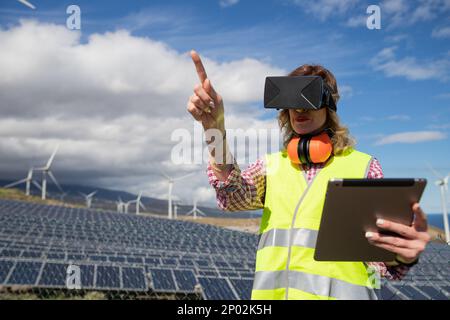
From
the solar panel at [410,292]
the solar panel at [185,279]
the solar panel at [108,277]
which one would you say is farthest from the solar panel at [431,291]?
the solar panel at [108,277]

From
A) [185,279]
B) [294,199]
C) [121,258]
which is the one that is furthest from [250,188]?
[121,258]

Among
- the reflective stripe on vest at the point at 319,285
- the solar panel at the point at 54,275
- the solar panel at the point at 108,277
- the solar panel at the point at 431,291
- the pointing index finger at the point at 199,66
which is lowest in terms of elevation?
the solar panel at the point at 431,291

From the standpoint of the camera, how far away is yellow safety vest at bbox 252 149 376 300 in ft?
10.4

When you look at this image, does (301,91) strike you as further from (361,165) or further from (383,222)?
(383,222)

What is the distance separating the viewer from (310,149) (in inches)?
131

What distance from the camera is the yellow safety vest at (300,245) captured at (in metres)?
3.18

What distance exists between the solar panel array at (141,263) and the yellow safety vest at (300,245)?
7.95 meters

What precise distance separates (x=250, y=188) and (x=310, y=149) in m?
0.52

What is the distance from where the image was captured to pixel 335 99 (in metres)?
3.50

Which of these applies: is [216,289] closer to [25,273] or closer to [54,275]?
[54,275]

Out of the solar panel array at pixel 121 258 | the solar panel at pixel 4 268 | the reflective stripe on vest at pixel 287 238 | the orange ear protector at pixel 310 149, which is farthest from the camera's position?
the solar panel array at pixel 121 258

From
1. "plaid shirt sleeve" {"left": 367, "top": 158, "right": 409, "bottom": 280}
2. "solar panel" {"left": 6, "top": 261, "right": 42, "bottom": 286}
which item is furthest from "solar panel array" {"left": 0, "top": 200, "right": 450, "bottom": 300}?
"plaid shirt sleeve" {"left": 367, "top": 158, "right": 409, "bottom": 280}

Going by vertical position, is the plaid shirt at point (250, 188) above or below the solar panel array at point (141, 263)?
above

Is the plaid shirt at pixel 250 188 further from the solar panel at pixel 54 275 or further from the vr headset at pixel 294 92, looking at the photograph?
the solar panel at pixel 54 275
